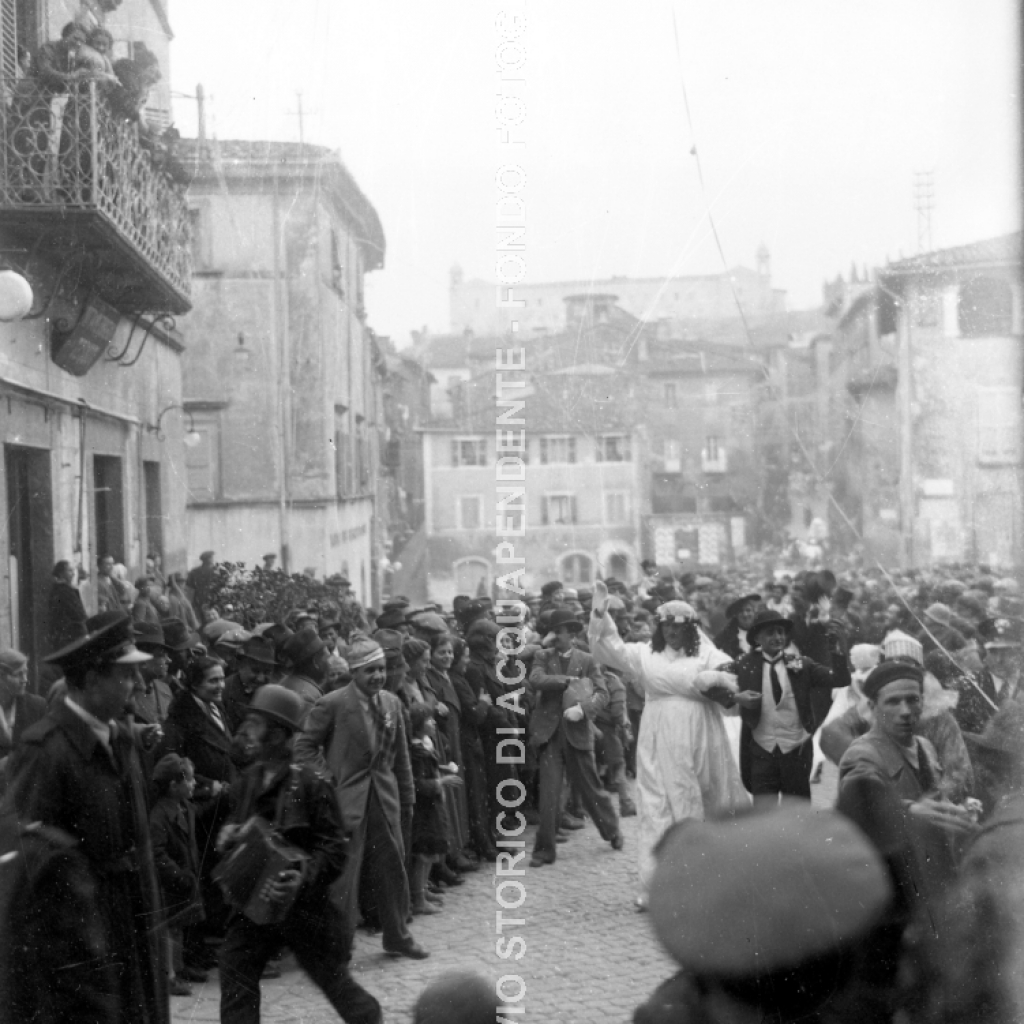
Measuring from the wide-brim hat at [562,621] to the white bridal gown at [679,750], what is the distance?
6.31 ft

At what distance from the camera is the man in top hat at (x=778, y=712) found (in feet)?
23.5

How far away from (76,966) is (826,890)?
228 centimetres

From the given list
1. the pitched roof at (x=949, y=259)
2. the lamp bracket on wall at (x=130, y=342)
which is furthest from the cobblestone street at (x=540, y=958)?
the pitched roof at (x=949, y=259)

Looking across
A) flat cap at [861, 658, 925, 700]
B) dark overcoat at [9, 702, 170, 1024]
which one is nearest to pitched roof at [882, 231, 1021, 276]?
flat cap at [861, 658, 925, 700]

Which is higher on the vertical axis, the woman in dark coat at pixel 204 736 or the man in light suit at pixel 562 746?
the woman in dark coat at pixel 204 736

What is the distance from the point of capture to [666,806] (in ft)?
23.0

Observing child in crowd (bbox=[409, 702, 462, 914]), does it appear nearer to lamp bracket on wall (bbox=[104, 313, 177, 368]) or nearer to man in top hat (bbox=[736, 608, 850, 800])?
man in top hat (bbox=[736, 608, 850, 800])

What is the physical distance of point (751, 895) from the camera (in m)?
2.55

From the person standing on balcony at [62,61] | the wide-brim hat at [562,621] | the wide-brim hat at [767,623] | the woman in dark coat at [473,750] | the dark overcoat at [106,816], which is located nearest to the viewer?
the dark overcoat at [106,816]

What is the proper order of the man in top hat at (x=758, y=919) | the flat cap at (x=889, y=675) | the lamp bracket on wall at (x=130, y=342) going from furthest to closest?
the lamp bracket on wall at (x=130, y=342)
the flat cap at (x=889, y=675)
the man in top hat at (x=758, y=919)

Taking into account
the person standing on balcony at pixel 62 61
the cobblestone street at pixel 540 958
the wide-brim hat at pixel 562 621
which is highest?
the person standing on balcony at pixel 62 61

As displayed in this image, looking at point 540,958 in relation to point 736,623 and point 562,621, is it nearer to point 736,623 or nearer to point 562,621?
point 562,621

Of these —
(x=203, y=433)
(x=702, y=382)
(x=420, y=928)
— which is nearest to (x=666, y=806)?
(x=420, y=928)

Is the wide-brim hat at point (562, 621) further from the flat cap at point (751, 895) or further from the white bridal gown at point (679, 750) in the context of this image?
the flat cap at point (751, 895)
